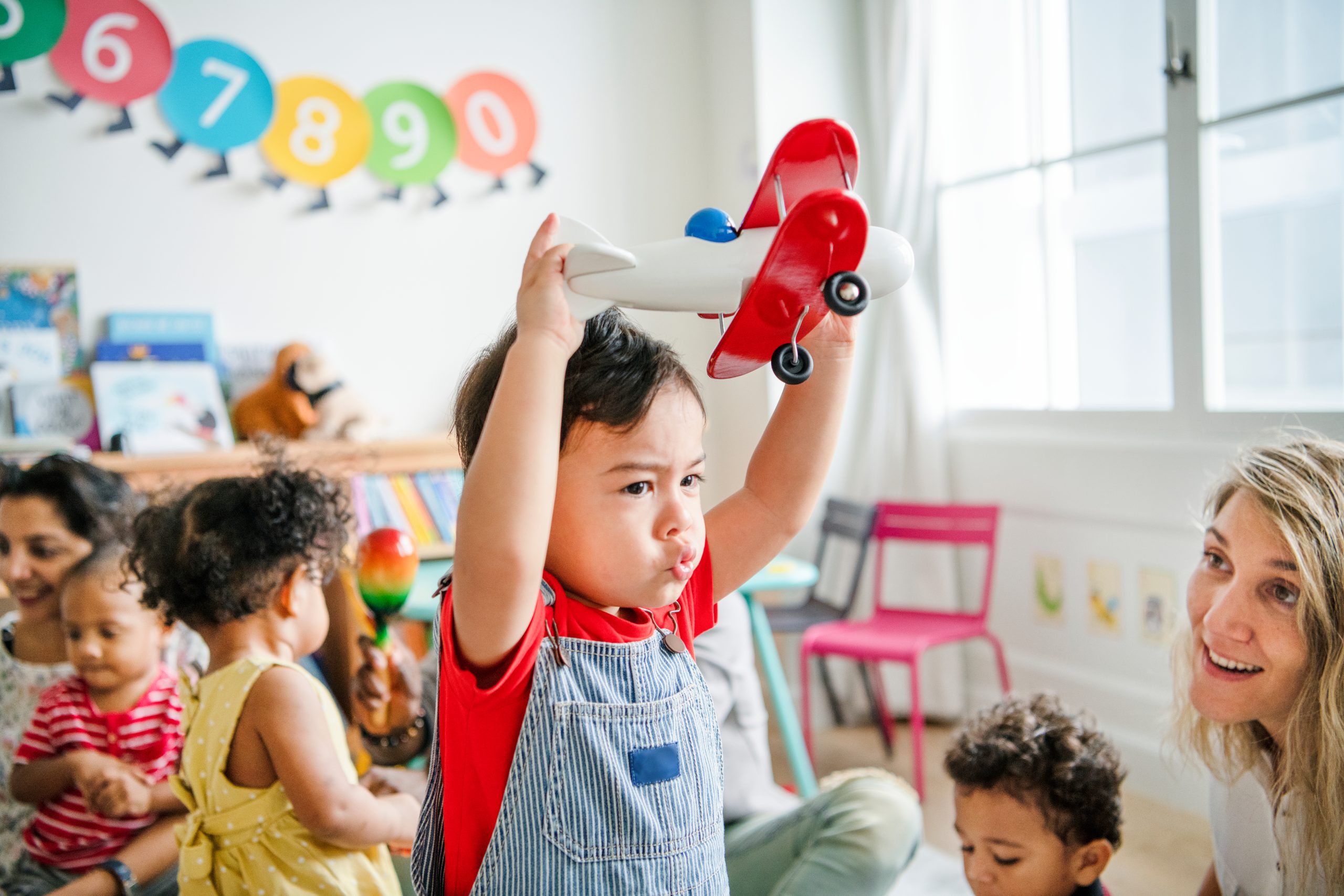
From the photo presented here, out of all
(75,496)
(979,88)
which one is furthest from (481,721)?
(979,88)

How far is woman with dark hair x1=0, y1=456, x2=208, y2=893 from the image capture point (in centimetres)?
156

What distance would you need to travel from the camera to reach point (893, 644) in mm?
2615

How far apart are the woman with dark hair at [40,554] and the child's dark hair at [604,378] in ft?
3.25

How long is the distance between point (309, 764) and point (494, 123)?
2.44m

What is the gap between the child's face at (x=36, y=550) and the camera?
156 centimetres

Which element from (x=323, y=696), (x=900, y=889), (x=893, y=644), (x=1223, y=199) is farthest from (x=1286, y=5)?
(x=323, y=696)

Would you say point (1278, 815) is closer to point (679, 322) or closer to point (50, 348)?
point (679, 322)

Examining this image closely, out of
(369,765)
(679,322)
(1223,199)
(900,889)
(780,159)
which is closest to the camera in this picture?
(780,159)

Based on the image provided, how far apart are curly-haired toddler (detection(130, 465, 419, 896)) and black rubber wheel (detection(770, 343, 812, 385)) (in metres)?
0.74

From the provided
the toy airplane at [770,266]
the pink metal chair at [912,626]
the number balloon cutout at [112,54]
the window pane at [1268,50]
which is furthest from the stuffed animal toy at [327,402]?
the window pane at [1268,50]

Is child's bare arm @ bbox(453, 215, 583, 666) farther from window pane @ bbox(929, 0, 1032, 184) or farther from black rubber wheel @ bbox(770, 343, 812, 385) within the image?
window pane @ bbox(929, 0, 1032, 184)

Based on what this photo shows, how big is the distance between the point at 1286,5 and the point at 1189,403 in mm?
906

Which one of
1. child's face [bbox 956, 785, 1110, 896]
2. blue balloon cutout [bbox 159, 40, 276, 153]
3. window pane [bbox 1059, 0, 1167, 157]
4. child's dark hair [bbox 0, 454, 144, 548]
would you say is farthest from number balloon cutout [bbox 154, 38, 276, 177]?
child's face [bbox 956, 785, 1110, 896]

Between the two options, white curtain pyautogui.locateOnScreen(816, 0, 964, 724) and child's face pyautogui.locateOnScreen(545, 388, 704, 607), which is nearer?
child's face pyautogui.locateOnScreen(545, 388, 704, 607)
